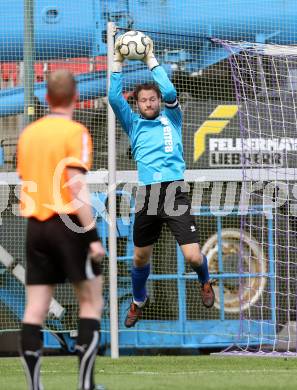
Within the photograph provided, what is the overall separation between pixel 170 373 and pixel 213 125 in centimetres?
335

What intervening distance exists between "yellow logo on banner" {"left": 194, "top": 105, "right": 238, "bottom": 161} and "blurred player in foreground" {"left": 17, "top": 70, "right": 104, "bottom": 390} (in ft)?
17.2

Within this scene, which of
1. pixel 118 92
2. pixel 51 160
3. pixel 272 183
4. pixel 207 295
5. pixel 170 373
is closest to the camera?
pixel 51 160

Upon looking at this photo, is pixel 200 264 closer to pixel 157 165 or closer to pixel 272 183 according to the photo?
pixel 157 165

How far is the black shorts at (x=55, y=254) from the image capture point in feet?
18.0

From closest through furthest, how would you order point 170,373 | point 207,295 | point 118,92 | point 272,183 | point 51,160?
1. point 51,160
2. point 170,373
3. point 118,92
4. point 207,295
5. point 272,183

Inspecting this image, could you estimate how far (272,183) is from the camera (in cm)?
1066

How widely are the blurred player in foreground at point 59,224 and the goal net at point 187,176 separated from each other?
15.9 ft

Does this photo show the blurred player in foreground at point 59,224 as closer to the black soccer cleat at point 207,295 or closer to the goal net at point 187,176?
the black soccer cleat at point 207,295

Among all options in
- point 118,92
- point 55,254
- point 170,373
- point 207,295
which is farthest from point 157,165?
point 55,254

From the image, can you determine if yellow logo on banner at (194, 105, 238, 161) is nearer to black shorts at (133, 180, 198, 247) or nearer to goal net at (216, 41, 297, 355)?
goal net at (216, 41, 297, 355)

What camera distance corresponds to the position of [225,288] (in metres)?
10.8

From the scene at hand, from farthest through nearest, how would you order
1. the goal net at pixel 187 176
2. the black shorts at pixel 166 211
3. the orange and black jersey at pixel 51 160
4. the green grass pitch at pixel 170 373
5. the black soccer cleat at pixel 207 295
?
the goal net at pixel 187 176
the black soccer cleat at pixel 207 295
the black shorts at pixel 166 211
the green grass pitch at pixel 170 373
the orange and black jersey at pixel 51 160

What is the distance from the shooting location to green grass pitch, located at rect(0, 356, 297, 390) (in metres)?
7.15

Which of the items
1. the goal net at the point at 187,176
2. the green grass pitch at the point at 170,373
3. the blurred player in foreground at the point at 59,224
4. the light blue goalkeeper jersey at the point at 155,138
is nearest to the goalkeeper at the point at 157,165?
the light blue goalkeeper jersey at the point at 155,138
